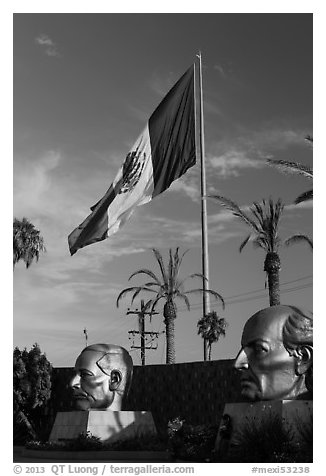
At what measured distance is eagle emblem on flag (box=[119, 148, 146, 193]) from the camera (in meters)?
21.7

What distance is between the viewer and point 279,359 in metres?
14.8

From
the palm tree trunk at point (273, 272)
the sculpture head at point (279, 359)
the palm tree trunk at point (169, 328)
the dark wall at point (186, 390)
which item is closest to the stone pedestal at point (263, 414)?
the sculpture head at point (279, 359)

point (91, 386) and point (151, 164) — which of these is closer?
point (91, 386)

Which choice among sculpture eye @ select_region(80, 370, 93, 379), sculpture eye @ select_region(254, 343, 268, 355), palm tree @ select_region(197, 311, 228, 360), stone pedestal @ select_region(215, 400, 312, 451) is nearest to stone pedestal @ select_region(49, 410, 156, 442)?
sculpture eye @ select_region(80, 370, 93, 379)

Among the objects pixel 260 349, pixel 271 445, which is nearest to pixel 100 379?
pixel 260 349

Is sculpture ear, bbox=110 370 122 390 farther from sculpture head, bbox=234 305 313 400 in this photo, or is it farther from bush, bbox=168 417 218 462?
sculpture head, bbox=234 305 313 400

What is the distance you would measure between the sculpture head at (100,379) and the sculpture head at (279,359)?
5080 mm

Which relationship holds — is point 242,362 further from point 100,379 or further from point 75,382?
point 75,382

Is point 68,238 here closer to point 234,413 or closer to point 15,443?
point 15,443

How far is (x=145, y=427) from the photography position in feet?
62.9

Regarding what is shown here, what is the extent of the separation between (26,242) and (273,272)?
14.3 metres

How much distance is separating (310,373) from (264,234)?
13.7 m

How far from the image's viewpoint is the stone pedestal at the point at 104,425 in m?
18.3
